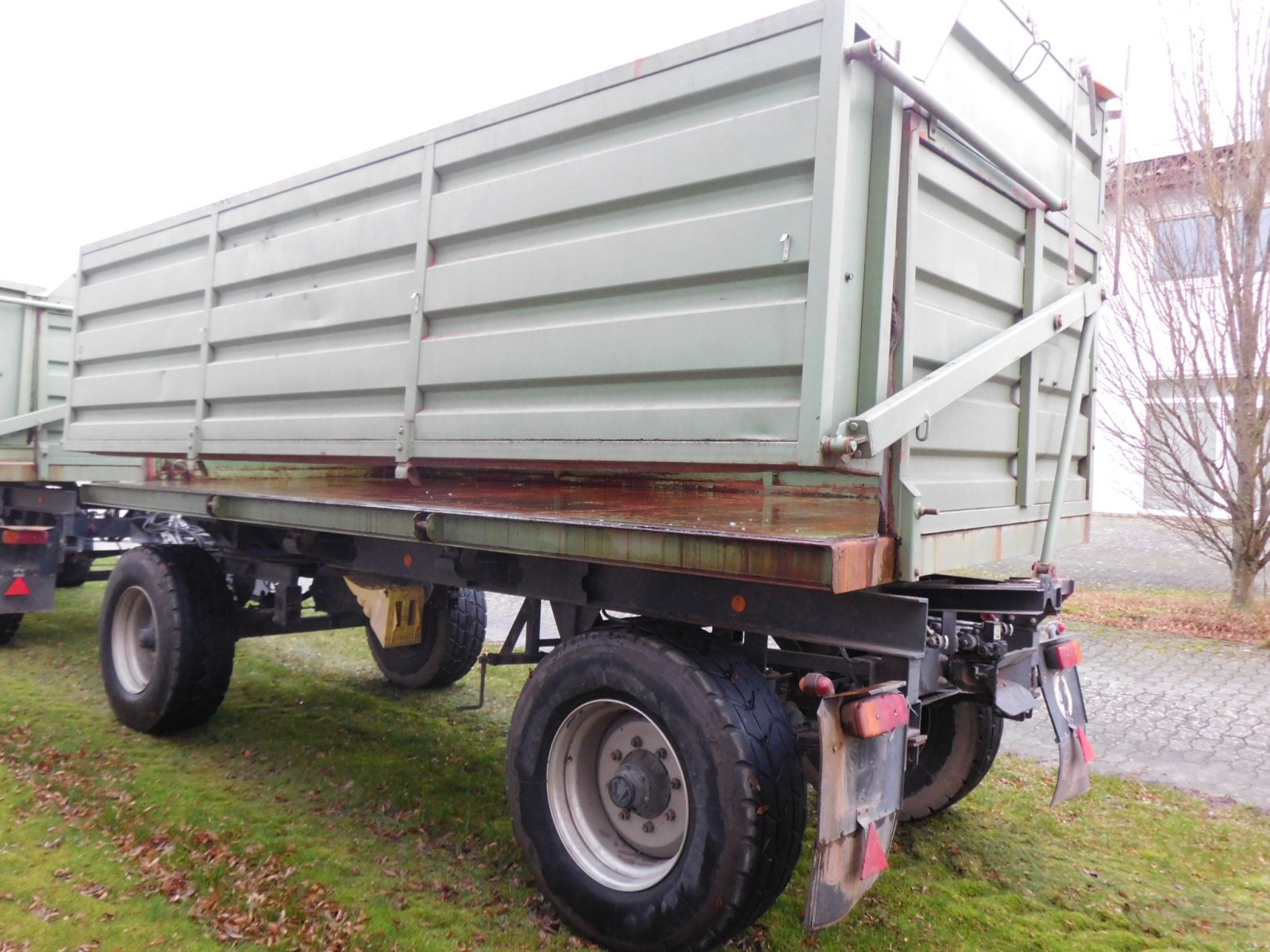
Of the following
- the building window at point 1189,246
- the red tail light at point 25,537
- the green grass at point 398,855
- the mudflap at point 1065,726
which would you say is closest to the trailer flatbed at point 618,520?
the mudflap at point 1065,726

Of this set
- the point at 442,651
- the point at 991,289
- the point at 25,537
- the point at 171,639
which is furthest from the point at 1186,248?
the point at 25,537

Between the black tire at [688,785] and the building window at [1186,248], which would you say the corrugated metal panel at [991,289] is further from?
the building window at [1186,248]

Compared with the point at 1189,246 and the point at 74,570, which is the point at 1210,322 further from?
the point at 74,570

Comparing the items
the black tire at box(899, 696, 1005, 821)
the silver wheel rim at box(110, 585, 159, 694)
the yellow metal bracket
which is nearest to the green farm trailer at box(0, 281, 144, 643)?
the silver wheel rim at box(110, 585, 159, 694)

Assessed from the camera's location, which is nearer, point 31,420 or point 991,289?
point 991,289

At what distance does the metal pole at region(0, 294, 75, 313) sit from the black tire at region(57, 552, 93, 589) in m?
2.01

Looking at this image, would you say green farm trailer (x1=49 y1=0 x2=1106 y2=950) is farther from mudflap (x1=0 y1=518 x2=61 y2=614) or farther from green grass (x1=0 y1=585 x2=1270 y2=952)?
mudflap (x1=0 y1=518 x2=61 y2=614)

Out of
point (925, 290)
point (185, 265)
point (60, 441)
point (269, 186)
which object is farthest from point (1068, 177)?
point (60, 441)

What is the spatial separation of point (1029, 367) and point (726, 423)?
1387 millimetres

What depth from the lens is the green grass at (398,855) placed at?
3.17m

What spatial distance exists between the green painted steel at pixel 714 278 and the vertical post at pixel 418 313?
13mm

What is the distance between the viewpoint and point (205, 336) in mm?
5059

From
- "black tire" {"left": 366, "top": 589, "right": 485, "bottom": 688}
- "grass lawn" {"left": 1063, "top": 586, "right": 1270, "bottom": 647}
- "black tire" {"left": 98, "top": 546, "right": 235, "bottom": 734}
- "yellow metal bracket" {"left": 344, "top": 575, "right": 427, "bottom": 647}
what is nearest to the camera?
"yellow metal bracket" {"left": 344, "top": 575, "right": 427, "bottom": 647}

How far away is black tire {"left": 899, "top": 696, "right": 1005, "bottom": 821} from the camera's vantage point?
3912mm
